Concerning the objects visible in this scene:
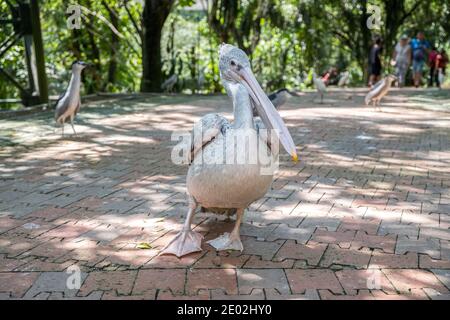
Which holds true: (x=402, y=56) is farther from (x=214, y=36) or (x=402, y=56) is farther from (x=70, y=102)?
(x=70, y=102)

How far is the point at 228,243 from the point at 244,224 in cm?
62

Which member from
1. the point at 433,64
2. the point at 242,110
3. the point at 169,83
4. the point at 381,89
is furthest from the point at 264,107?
the point at 433,64

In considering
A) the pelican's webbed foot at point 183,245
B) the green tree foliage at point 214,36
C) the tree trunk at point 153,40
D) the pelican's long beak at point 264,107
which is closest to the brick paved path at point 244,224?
the pelican's webbed foot at point 183,245

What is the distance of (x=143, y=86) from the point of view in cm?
1498

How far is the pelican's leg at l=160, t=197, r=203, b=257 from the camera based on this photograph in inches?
141

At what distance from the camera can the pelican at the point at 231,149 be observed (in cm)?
334

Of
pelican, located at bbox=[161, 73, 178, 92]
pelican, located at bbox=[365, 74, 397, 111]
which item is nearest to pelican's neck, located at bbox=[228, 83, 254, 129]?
pelican, located at bbox=[365, 74, 397, 111]

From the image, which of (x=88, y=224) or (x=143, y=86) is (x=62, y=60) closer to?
(x=143, y=86)

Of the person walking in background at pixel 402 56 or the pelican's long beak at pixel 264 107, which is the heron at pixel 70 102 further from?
the person walking in background at pixel 402 56

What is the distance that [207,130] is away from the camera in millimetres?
3506

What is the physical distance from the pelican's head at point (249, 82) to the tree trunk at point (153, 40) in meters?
10.9

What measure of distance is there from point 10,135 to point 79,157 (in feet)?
7.43

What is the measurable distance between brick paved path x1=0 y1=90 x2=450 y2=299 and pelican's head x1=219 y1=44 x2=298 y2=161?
3.13 feet
